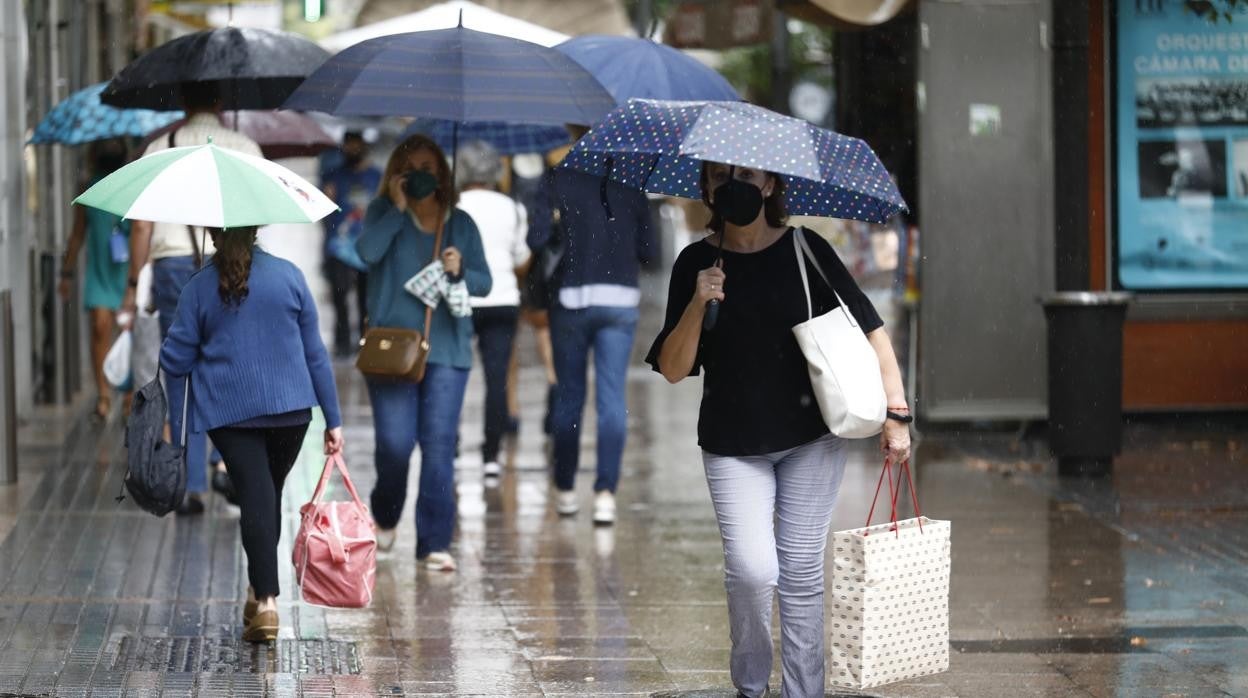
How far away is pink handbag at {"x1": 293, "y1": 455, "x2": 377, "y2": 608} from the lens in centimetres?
717

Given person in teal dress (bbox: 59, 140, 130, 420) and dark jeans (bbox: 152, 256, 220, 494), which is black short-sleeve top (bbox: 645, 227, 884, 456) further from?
person in teal dress (bbox: 59, 140, 130, 420)

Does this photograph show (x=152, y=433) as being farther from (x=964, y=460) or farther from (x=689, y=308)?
(x=964, y=460)

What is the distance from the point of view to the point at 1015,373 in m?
13.5

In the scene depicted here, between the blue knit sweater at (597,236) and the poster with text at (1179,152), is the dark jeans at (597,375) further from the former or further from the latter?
the poster with text at (1179,152)

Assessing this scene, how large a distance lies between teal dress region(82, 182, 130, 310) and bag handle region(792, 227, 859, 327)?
883 centimetres

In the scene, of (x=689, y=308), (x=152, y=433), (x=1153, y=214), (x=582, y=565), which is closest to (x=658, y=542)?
(x=582, y=565)

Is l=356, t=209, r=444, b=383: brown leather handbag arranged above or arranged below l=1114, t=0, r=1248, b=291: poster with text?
below

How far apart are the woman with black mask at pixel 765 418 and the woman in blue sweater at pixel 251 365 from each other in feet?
6.02

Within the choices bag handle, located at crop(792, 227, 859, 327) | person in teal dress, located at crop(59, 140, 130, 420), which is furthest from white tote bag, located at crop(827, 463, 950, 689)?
person in teal dress, located at crop(59, 140, 130, 420)

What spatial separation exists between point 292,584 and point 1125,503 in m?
4.56

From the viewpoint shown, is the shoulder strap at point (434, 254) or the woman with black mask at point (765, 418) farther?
the shoulder strap at point (434, 254)

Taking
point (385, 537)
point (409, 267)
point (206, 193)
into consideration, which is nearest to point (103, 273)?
point (385, 537)

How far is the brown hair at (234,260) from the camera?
7.18 metres

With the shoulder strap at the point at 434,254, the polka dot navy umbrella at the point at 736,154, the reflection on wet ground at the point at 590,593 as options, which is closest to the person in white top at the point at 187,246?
the reflection on wet ground at the point at 590,593
